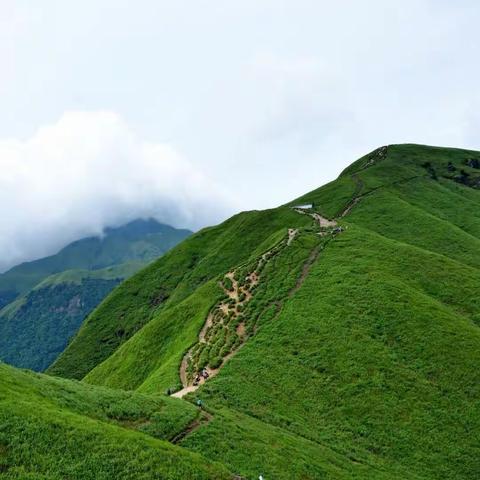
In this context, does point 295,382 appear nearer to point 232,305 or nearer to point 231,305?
point 232,305

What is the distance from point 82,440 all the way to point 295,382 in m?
25.2

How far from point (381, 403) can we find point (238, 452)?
18.8m

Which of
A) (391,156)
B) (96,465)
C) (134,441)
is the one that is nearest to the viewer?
(96,465)

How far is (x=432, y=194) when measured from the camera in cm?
13700

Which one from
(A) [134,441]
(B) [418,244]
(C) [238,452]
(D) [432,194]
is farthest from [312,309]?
(D) [432,194]

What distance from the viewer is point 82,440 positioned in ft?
89.9

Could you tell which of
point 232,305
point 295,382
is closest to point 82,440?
point 295,382

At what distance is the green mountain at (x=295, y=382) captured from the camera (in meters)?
28.6

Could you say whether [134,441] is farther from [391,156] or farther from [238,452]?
[391,156]

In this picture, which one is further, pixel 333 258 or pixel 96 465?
pixel 333 258

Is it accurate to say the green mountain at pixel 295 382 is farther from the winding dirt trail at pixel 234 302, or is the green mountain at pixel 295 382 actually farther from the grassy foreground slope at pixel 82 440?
the winding dirt trail at pixel 234 302

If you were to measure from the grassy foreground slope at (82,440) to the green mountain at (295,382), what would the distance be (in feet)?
0.33

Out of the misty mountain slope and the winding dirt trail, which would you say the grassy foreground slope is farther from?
the misty mountain slope

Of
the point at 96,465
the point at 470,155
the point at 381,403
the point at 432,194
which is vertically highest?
the point at 470,155
